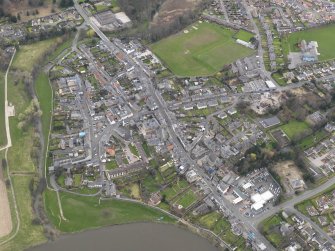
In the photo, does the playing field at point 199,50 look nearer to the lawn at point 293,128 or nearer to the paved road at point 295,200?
the lawn at point 293,128

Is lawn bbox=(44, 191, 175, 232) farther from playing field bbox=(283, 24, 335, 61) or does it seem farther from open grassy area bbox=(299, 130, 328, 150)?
playing field bbox=(283, 24, 335, 61)

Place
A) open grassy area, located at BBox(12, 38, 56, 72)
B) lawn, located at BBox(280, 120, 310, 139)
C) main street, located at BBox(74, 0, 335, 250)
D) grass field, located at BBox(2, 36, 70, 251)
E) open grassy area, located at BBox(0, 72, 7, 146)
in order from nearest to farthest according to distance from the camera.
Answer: grass field, located at BBox(2, 36, 70, 251) < main street, located at BBox(74, 0, 335, 250) < open grassy area, located at BBox(0, 72, 7, 146) < lawn, located at BBox(280, 120, 310, 139) < open grassy area, located at BBox(12, 38, 56, 72)

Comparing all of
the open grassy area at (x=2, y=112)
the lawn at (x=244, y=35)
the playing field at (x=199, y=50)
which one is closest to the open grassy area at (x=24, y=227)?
the open grassy area at (x=2, y=112)

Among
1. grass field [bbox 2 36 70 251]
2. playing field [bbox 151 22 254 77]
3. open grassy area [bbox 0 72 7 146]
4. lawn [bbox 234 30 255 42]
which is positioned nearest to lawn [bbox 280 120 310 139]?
playing field [bbox 151 22 254 77]

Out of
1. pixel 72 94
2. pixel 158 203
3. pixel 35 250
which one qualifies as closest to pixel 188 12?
pixel 72 94

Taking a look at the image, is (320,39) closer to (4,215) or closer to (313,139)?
(313,139)

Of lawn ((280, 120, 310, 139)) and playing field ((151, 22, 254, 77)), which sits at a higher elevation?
playing field ((151, 22, 254, 77))

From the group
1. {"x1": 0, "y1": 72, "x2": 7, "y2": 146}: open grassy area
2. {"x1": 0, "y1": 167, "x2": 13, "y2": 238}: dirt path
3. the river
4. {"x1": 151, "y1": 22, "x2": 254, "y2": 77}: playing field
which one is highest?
{"x1": 151, "y1": 22, "x2": 254, "y2": 77}: playing field

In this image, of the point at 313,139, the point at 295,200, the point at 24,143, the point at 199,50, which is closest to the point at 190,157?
the point at 295,200
